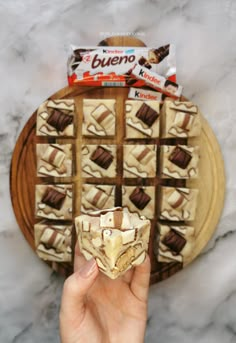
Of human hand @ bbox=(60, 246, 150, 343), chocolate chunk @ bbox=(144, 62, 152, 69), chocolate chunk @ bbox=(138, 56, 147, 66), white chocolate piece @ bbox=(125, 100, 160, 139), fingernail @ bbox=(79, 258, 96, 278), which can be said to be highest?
chocolate chunk @ bbox=(138, 56, 147, 66)

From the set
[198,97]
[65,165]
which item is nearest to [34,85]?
[65,165]

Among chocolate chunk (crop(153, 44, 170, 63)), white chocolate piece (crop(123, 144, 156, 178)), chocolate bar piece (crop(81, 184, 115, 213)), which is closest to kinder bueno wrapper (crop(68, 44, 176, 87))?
chocolate chunk (crop(153, 44, 170, 63))

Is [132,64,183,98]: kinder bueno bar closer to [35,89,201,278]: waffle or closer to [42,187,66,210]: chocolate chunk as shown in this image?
[35,89,201,278]: waffle

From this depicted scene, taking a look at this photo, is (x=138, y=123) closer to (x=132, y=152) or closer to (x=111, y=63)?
(x=132, y=152)

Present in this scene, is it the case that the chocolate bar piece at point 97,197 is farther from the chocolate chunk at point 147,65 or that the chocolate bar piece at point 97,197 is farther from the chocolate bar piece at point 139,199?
the chocolate chunk at point 147,65

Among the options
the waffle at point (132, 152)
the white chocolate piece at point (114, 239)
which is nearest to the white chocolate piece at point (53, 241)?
the waffle at point (132, 152)

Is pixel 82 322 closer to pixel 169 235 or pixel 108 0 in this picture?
pixel 169 235

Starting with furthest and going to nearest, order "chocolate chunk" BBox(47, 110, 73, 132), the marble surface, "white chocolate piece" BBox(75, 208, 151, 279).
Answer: the marble surface, "chocolate chunk" BBox(47, 110, 73, 132), "white chocolate piece" BBox(75, 208, 151, 279)
